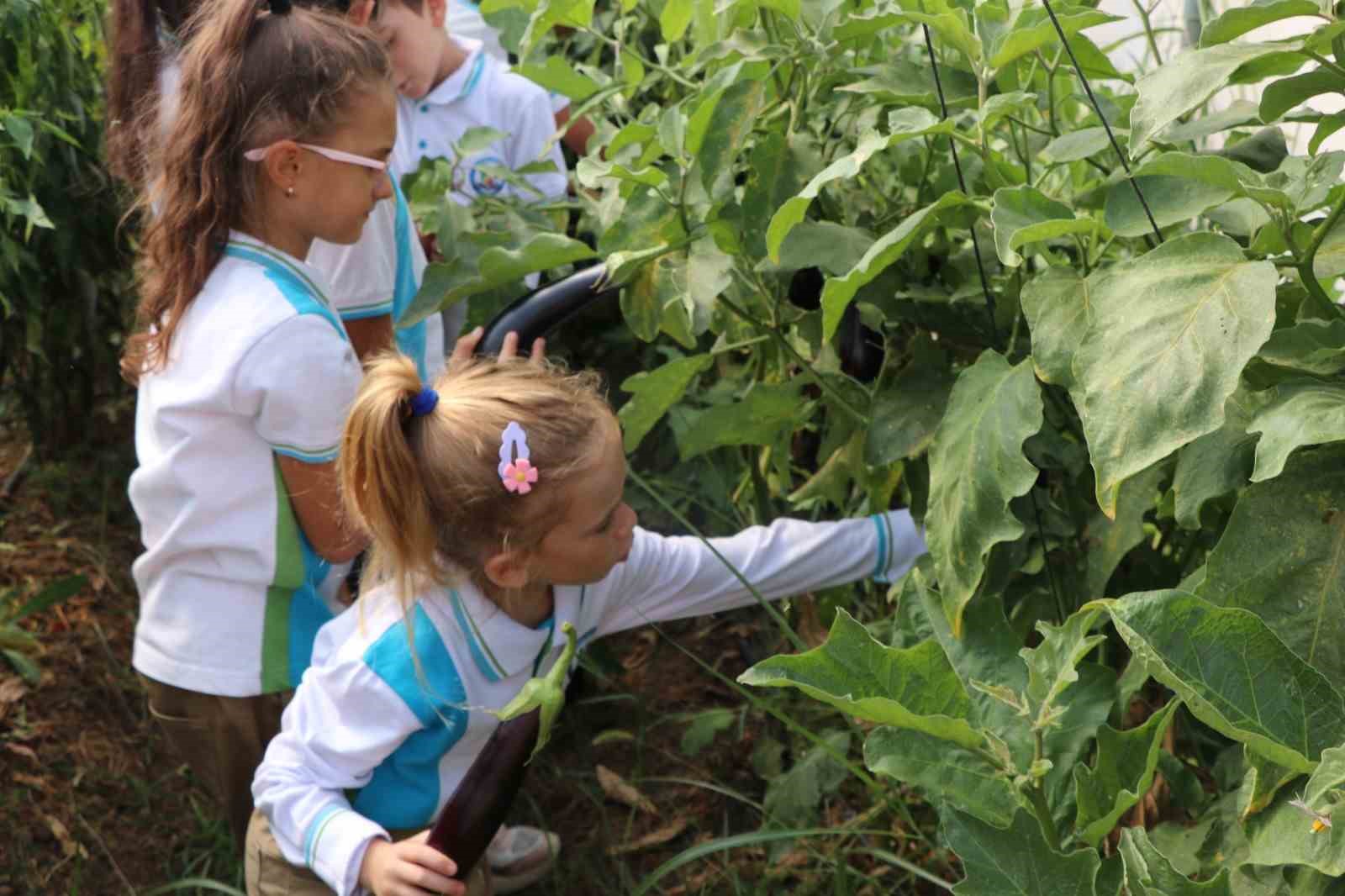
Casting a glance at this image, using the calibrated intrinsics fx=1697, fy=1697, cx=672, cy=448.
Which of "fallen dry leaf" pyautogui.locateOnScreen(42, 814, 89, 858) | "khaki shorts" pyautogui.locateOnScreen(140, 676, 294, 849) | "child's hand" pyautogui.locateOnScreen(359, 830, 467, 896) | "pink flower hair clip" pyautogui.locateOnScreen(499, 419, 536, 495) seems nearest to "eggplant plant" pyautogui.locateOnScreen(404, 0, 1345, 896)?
"pink flower hair clip" pyautogui.locateOnScreen(499, 419, 536, 495)

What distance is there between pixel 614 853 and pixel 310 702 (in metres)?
0.99

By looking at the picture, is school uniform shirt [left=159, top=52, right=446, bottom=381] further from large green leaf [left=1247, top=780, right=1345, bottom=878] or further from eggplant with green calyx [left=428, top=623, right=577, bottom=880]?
large green leaf [left=1247, top=780, right=1345, bottom=878]

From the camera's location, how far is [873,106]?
79.5 inches

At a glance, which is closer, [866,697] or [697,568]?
[866,697]

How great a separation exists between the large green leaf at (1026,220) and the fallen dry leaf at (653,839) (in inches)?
69.7

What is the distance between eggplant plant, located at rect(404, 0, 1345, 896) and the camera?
133cm

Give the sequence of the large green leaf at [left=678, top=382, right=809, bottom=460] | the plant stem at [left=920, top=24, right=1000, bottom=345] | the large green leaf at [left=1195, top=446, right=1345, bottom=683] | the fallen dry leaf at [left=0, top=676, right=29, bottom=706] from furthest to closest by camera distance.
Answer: the fallen dry leaf at [left=0, top=676, right=29, bottom=706] < the large green leaf at [left=678, top=382, right=809, bottom=460] < the plant stem at [left=920, top=24, right=1000, bottom=345] < the large green leaf at [left=1195, top=446, right=1345, bottom=683]

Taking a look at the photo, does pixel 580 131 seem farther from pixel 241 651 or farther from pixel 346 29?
pixel 241 651

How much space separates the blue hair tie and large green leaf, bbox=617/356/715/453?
0.81 ft

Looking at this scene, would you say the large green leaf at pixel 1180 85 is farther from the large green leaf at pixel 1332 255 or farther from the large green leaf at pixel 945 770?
the large green leaf at pixel 945 770

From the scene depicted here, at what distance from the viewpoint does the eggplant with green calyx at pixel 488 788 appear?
1.94 m

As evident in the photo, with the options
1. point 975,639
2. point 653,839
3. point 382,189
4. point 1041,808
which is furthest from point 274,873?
point 1041,808

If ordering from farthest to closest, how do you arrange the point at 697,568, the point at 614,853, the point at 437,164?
the point at 614,853
the point at 437,164
the point at 697,568

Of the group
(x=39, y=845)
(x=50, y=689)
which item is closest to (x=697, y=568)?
(x=39, y=845)
